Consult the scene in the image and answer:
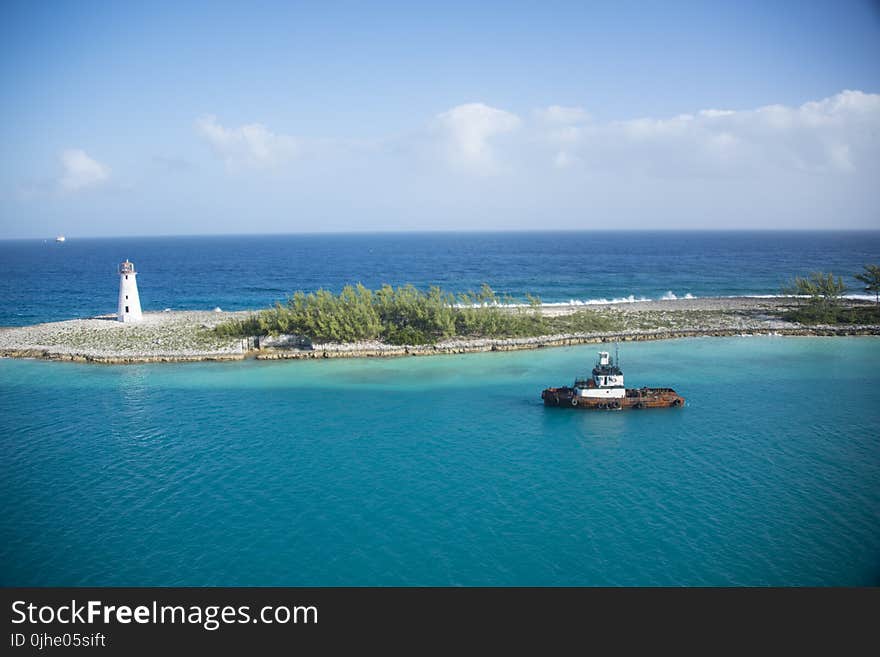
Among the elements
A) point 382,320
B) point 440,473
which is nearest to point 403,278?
point 382,320

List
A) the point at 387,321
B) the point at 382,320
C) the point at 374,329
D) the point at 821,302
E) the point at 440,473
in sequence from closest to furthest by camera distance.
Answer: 1. the point at 440,473
2. the point at 374,329
3. the point at 387,321
4. the point at 382,320
5. the point at 821,302

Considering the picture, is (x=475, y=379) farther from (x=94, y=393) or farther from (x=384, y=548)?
(x=94, y=393)

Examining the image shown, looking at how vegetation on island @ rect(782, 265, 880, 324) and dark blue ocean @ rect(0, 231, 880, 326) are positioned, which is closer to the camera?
vegetation on island @ rect(782, 265, 880, 324)

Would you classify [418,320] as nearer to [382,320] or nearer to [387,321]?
[387,321]

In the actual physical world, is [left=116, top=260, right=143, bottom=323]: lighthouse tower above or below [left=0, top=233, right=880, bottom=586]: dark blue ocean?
above

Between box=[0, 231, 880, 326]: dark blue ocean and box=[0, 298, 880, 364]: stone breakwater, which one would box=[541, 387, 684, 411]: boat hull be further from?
box=[0, 231, 880, 326]: dark blue ocean

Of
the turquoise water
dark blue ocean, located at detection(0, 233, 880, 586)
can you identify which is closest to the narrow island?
dark blue ocean, located at detection(0, 233, 880, 586)
